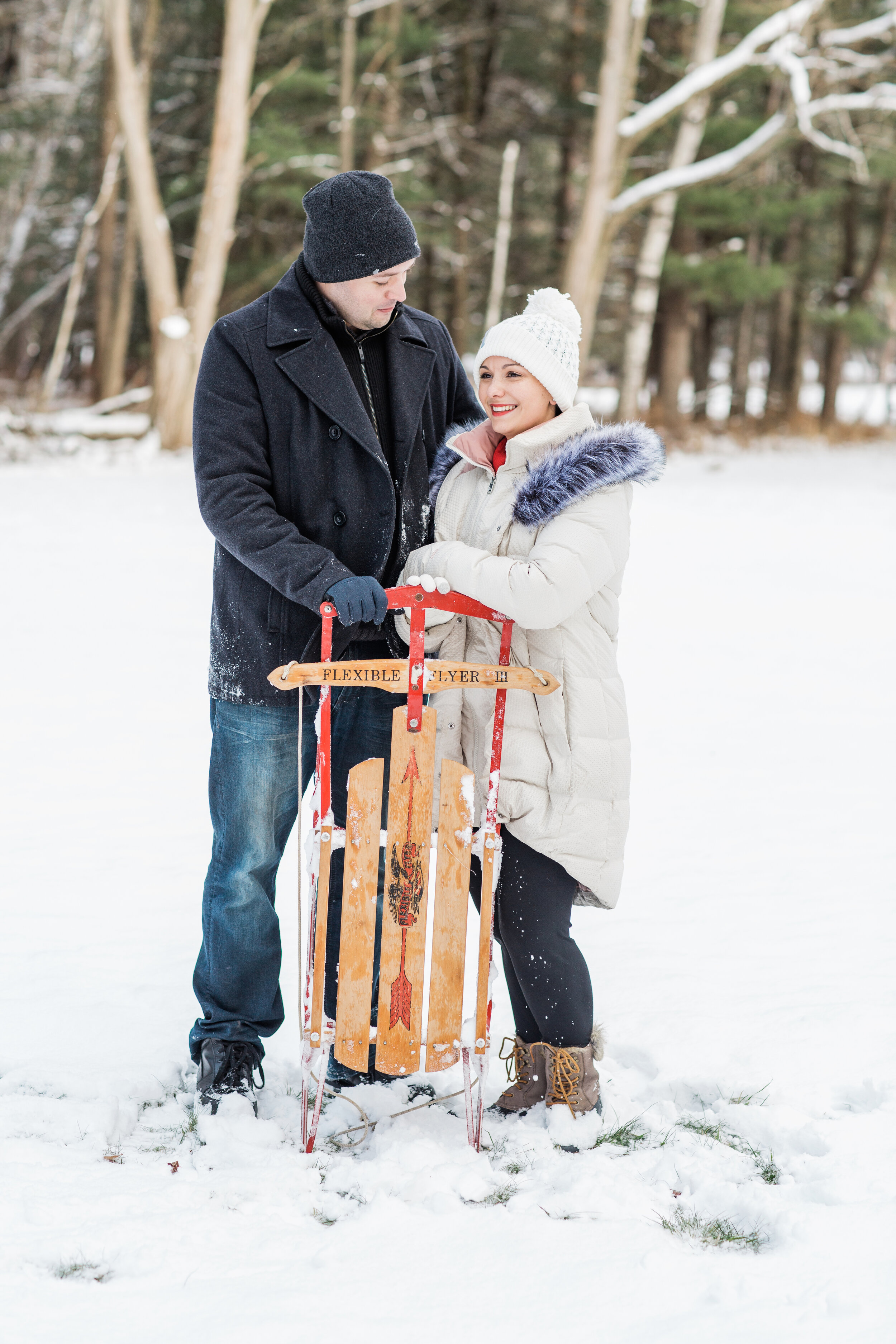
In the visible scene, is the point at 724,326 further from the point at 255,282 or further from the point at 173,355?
the point at 173,355

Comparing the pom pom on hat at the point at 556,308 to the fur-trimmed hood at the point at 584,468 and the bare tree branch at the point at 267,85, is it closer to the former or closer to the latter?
the fur-trimmed hood at the point at 584,468

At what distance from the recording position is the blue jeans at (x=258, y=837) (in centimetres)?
271

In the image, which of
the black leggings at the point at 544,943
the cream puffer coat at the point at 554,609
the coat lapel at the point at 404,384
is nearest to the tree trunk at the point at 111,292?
the coat lapel at the point at 404,384

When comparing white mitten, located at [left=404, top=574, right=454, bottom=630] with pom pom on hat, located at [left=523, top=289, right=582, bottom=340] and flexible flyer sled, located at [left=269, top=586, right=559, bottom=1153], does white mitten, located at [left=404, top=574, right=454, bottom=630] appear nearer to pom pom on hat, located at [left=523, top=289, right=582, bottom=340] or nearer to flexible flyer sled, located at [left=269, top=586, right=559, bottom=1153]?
flexible flyer sled, located at [left=269, top=586, right=559, bottom=1153]

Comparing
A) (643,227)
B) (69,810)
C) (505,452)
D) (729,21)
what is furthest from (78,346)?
(505,452)

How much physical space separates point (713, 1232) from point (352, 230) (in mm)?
2206

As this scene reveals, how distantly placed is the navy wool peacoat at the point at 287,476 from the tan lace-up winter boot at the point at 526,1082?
1021 mm

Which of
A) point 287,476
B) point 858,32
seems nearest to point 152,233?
point 858,32

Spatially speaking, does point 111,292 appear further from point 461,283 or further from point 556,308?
point 556,308

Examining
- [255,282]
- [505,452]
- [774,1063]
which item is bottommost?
[774,1063]

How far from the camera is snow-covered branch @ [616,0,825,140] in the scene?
42.2 ft

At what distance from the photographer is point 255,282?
57.7 ft

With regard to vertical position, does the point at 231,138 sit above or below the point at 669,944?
above

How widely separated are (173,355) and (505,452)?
1175cm
